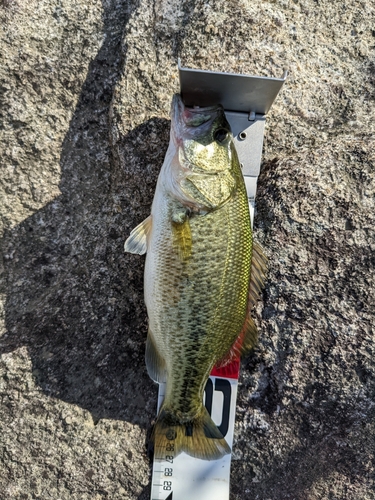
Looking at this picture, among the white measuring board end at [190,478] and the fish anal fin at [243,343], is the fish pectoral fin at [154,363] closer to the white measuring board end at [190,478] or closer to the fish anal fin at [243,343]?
the fish anal fin at [243,343]

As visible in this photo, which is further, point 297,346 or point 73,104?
point 73,104

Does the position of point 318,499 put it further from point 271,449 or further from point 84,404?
point 84,404

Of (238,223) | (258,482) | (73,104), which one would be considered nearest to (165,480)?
(258,482)

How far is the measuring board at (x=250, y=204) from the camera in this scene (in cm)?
251

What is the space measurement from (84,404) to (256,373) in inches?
43.0

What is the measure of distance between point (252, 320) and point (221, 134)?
1.11m

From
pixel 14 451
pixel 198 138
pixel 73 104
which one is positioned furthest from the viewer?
pixel 73 104

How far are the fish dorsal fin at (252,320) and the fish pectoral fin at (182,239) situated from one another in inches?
16.8

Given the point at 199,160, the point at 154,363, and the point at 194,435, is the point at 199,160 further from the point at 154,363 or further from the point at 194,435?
the point at 194,435

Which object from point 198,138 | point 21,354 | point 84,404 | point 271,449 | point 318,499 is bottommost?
point 318,499

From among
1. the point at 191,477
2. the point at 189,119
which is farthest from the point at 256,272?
the point at 191,477

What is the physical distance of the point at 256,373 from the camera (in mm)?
2646

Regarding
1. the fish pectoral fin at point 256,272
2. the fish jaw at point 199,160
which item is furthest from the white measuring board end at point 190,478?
the fish jaw at point 199,160

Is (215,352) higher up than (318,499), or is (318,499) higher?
(215,352)
